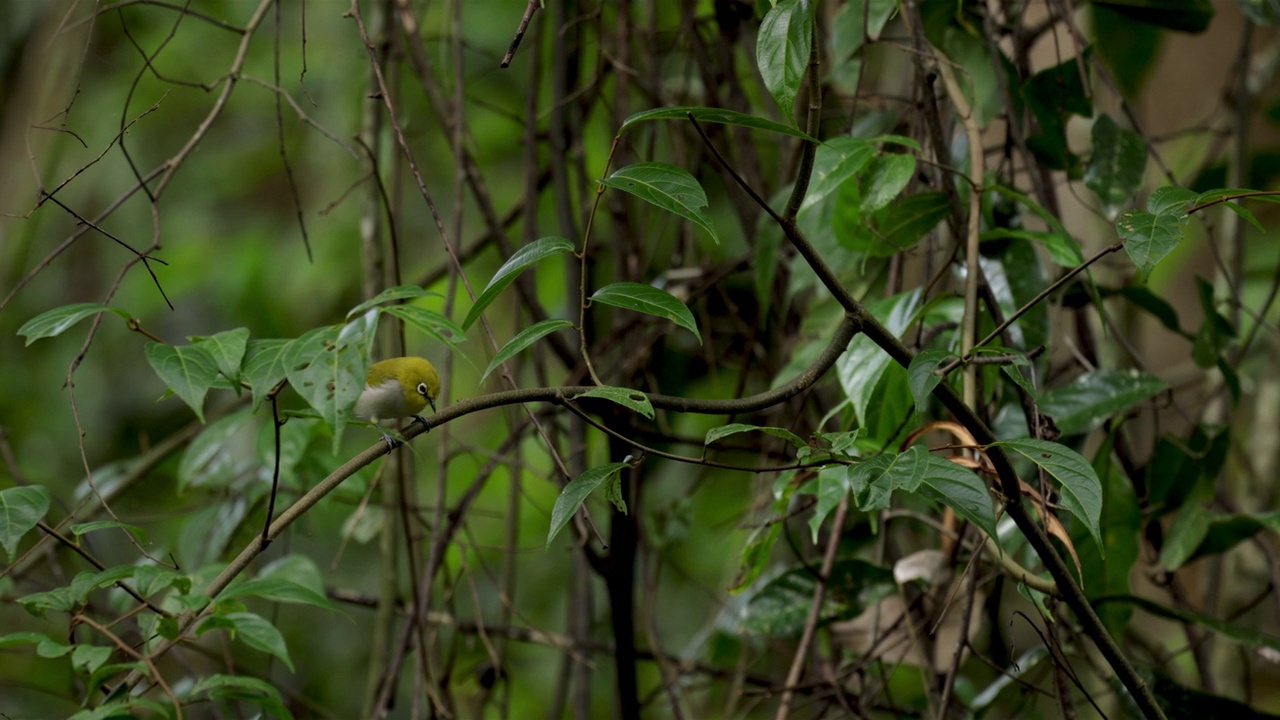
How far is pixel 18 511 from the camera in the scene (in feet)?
2.76

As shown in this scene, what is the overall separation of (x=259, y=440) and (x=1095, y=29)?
58.2 inches

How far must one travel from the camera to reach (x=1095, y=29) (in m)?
1.71

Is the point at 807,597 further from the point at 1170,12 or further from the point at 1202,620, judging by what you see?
the point at 1170,12

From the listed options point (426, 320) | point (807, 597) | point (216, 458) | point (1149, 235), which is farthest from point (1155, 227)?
point (216, 458)

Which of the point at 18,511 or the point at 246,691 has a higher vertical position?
the point at 18,511

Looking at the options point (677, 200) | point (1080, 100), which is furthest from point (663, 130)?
point (677, 200)

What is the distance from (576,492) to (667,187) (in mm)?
237

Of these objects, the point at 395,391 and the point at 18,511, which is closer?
the point at 18,511

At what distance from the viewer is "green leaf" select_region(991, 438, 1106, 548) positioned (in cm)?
77

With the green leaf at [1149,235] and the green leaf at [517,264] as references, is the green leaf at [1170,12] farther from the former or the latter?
the green leaf at [517,264]

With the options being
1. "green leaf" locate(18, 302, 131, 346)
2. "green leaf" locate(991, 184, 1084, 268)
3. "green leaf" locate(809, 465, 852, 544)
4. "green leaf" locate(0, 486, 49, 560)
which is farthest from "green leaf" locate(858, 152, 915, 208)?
"green leaf" locate(0, 486, 49, 560)

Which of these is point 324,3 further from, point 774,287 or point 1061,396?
point 1061,396

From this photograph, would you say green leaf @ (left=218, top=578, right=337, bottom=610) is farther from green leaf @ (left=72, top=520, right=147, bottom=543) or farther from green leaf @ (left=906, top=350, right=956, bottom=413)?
green leaf @ (left=906, top=350, right=956, bottom=413)

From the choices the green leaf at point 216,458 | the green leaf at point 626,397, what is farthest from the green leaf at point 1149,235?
the green leaf at point 216,458
